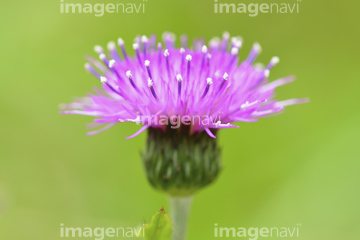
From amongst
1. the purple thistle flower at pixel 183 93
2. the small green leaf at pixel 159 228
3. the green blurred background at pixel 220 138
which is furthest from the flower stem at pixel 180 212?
the green blurred background at pixel 220 138

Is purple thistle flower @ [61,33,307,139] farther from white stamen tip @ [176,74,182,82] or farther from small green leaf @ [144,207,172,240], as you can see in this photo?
small green leaf @ [144,207,172,240]

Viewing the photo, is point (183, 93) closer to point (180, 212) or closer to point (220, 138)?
point (180, 212)

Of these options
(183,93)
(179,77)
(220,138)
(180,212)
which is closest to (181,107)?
(183,93)

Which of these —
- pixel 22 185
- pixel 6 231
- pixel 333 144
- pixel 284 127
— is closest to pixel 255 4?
pixel 284 127

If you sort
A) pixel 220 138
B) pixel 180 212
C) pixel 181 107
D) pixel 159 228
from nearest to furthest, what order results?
1. pixel 159 228
2. pixel 181 107
3. pixel 180 212
4. pixel 220 138

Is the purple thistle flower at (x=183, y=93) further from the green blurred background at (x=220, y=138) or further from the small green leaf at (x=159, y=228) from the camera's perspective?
the green blurred background at (x=220, y=138)

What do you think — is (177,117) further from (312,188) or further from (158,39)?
(158,39)

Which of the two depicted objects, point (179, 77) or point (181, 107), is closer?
point (179, 77)
